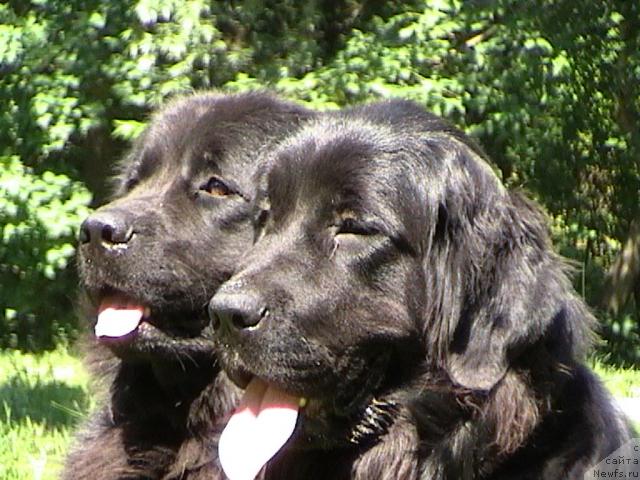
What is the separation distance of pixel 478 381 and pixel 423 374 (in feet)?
0.73

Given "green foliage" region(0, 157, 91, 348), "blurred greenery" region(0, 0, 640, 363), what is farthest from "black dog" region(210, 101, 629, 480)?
"green foliage" region(0, 157, 91, 348)

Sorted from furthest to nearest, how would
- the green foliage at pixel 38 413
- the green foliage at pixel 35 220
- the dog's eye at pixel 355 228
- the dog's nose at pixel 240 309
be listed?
the green foliage at pixel 35 220 < the green foliage at pixel 38 413 < the dog's eye at pixel 355 228 < the dog's nose at pixel 240 309

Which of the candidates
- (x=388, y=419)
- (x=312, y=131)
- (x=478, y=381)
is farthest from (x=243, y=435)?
(x=312, y=131)

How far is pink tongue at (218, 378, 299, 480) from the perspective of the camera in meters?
4.07

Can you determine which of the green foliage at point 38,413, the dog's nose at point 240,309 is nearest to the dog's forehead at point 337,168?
the dog's nose at point 240,309

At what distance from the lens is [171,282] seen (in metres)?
4.86

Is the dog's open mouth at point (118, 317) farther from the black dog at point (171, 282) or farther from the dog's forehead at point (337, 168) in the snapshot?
the dog's forehead at point (337, 168)

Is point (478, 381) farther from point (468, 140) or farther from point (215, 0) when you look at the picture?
point (215, 0)

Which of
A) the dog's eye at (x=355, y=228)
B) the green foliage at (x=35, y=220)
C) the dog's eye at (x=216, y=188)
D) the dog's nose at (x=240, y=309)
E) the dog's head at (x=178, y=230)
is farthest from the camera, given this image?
the green foliage at (x=35, y=220)

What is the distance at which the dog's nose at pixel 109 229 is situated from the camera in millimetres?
4855

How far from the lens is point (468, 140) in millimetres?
4434

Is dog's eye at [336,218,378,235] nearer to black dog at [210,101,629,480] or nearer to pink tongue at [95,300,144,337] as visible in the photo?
black dog at [210,101,629,480]

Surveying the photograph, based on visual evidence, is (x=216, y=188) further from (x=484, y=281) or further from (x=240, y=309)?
(x=484, y=281)

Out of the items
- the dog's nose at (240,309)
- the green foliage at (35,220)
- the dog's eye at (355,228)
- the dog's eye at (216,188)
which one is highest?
the dog's eye at (355,228)
